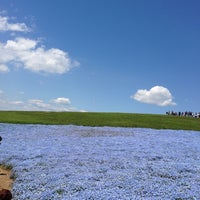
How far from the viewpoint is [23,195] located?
1658 cm

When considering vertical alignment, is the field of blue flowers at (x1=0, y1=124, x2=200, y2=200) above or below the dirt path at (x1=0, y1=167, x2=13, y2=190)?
above

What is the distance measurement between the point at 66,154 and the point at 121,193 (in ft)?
35.6

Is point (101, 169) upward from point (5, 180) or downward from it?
upward

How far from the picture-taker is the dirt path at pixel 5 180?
1969 centimetres

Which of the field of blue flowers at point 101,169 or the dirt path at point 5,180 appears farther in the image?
the dirt path at point 5,180

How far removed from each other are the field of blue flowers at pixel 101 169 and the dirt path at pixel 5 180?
0.50 m

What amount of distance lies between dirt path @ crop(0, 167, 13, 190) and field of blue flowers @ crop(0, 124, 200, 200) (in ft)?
1.63

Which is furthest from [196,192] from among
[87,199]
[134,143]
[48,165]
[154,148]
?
[134,143]

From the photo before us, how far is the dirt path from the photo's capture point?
19.7m

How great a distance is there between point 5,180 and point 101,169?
17.3 feet

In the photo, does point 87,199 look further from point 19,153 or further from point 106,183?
point 19,153

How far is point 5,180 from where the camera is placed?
2108 centimetres

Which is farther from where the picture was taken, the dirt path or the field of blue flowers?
the dirt path

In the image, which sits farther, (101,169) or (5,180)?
(5,180)
